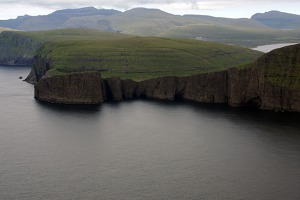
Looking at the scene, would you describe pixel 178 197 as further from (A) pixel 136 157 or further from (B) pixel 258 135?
(B) pixel 258 135

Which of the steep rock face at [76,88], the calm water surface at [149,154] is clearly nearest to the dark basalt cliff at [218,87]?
the steep rock face at [76,88]

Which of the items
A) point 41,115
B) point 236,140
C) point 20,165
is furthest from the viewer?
point 41,115

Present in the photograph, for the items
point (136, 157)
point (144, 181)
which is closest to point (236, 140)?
point (136, 157)

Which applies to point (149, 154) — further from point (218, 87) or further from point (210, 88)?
point (210, 88)

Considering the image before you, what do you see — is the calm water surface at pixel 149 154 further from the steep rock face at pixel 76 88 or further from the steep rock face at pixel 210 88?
the steep rock face at pixel 76 88

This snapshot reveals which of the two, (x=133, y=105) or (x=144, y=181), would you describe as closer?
(x=144, y=181)

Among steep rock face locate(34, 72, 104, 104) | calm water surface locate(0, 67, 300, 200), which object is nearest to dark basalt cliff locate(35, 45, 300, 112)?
steep rock face locate(34, 72, 104, 104)
